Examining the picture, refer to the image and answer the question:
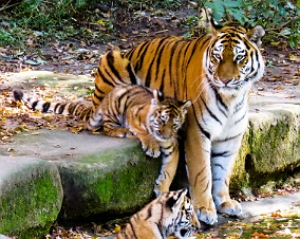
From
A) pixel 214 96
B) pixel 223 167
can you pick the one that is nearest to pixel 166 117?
pixel 214 96

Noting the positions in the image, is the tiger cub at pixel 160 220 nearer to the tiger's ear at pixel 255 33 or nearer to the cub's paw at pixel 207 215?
the cub's paw at pixel 207 215

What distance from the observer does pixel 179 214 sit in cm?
514

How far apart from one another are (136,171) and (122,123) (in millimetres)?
761

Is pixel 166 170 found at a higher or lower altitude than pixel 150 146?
lower

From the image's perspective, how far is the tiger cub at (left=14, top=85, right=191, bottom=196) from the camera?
6.39 meters

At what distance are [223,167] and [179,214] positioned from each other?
1777 mm

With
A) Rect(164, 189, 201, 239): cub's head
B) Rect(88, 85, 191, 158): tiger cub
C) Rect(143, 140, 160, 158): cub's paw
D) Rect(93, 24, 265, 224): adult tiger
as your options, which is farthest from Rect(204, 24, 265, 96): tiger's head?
Rect(164, 189, 201, 239): cub's head

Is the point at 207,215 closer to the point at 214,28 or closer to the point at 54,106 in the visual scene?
the point at 214,28

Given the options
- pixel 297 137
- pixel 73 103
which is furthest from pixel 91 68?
pixel 297 137

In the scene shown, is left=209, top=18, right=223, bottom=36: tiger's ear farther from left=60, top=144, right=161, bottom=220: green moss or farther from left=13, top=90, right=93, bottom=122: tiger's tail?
left=13, top=90, right=93, bottom=122: tiger's tail

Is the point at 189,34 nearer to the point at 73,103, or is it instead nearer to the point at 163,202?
the point at 73,103

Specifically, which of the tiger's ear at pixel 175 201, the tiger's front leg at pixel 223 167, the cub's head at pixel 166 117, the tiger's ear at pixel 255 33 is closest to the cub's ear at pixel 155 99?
the cub's head at pixel 166 117

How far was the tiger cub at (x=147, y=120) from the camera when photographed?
21.0ft

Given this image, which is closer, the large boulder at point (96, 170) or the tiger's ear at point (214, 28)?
the large boulder at point (96, 170)
